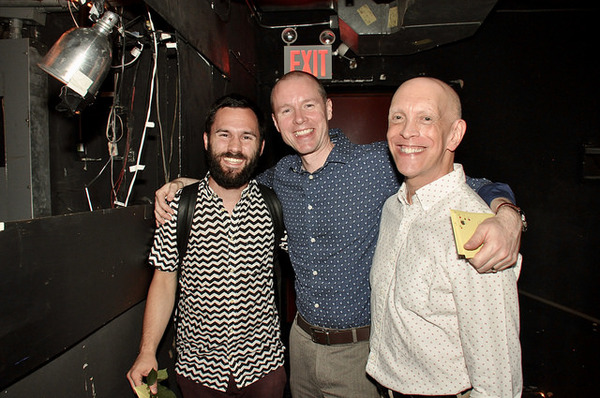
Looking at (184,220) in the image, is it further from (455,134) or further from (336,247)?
(455,134)

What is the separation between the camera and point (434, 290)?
1213 millimetres

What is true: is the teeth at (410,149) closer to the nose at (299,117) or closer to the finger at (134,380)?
the nose at (299,117)

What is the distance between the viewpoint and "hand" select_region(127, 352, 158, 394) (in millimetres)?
1535

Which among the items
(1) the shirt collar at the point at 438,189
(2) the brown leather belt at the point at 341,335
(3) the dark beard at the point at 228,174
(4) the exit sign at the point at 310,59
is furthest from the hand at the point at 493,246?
(4) the exit sign at the point at 310,59

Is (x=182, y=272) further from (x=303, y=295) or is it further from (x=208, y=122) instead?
(x=208, y=122)

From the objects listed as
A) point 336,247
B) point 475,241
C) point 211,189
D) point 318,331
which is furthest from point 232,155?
point 475,241

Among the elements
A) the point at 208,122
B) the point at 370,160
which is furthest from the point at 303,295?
the point at 208,122

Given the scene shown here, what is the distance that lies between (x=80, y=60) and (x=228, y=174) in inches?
31.5

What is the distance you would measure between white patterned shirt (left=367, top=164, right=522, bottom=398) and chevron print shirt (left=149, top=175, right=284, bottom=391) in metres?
0.60

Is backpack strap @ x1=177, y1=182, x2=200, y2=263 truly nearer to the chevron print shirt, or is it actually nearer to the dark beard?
the chevron print shirt

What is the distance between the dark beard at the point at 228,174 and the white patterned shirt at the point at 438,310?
2.58 ft

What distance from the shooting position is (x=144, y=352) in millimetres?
1612

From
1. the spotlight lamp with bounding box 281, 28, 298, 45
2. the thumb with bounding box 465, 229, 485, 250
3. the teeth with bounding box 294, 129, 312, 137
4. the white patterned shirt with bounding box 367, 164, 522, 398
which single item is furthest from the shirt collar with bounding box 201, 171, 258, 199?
the spotlight lamp with bounding box 281, 28, 298, 45

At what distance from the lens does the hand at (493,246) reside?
103 cm
